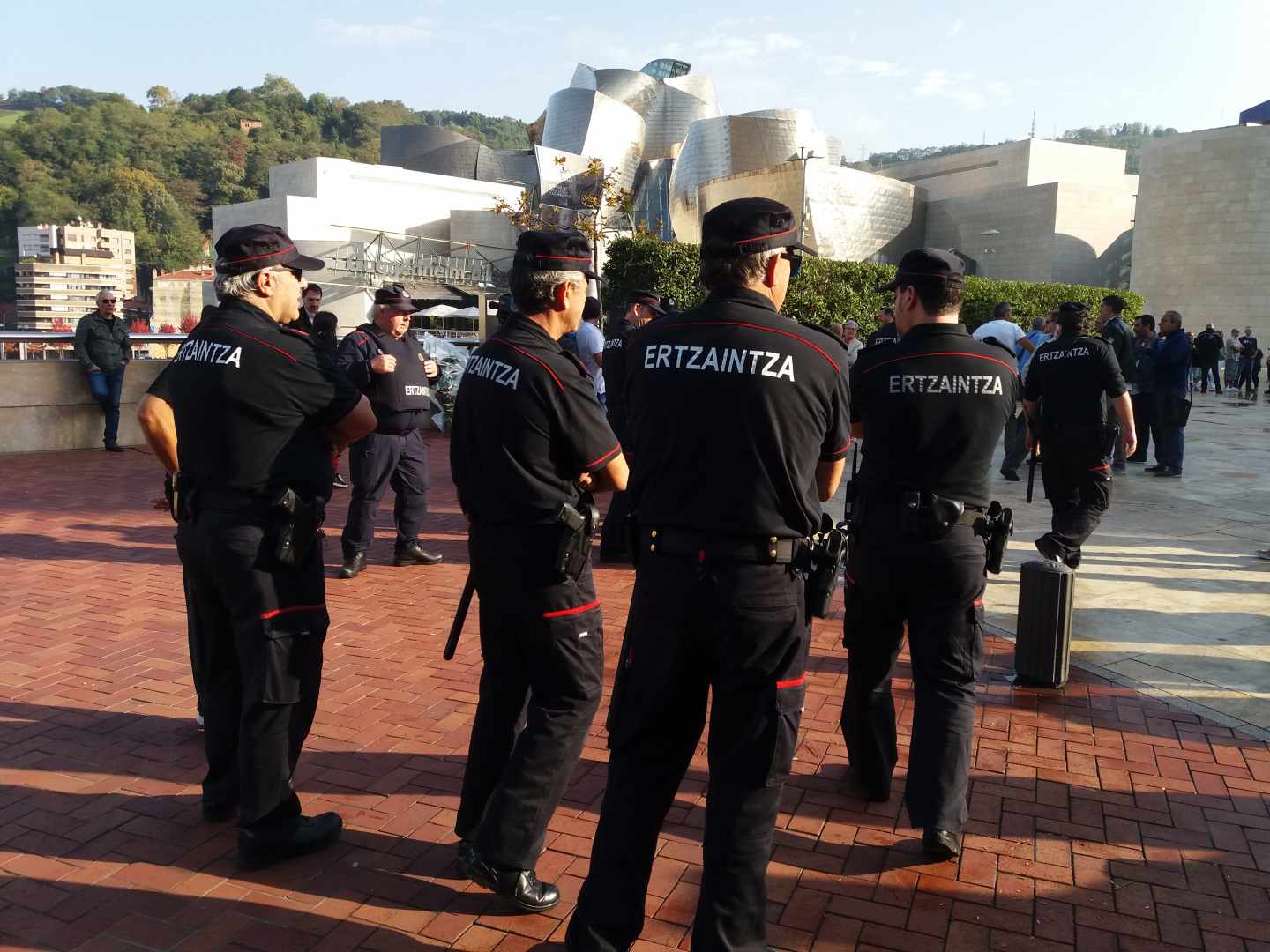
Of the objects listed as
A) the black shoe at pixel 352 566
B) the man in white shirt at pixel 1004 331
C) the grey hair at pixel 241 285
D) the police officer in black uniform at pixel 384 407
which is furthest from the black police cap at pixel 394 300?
the man in white shirt at pixel 1004 331

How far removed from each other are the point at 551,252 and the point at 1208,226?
130 feet

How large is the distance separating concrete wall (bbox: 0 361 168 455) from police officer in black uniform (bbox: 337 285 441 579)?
640cm

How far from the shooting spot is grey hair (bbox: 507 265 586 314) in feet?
9.34

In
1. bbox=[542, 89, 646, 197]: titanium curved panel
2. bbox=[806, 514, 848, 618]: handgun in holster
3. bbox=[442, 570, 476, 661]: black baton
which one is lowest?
bbox=[442, 570, 476, 661]: black baton

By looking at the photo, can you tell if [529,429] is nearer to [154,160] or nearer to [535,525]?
[535,525]

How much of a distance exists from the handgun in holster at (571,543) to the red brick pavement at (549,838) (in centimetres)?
98

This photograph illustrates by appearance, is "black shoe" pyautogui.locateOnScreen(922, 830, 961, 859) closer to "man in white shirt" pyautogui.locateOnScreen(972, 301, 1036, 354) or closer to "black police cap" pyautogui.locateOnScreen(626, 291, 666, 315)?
"black police cap" pyautogui.locateOnScreen(626, 291, 666, 315)

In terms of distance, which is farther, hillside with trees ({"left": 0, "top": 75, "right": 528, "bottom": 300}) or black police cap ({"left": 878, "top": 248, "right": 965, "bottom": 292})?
hillside with trees ({"left": 0, "top": 75, "right": 528, "bottom": 300})

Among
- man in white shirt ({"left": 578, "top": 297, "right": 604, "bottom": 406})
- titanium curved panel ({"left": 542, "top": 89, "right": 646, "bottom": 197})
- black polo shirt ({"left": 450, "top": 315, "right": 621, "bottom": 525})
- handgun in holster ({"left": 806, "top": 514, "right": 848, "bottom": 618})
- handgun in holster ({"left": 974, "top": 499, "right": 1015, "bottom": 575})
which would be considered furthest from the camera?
titanium curved panel ({"left": 542, "top": 89, "right": 646, "bottom": 197})

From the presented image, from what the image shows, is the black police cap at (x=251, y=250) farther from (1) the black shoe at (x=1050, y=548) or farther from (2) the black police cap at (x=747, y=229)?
(1) the black shoe at (x=1050, y=548)

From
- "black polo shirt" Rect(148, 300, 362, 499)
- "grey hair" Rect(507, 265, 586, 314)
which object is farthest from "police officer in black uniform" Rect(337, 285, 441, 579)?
"grey hair" Rect(507, 265, 586, 314)

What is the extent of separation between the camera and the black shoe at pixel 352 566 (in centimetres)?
643

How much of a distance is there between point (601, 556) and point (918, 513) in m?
4.18

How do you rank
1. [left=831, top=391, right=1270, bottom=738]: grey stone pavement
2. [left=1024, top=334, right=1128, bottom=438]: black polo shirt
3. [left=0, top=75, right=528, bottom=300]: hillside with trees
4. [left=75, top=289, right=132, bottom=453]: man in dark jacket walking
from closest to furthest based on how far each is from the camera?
[left=831, top=391, right=1270, bottom=738]: grey stone pavement < [left=1024, top=334, right=1128, bottom=438]: black polo shirt < [left=75, top=289, right=132, bottom=453]: man in dark jacket walking < [left=0, top=75, right=528, bottom=300]: hillside with trees
